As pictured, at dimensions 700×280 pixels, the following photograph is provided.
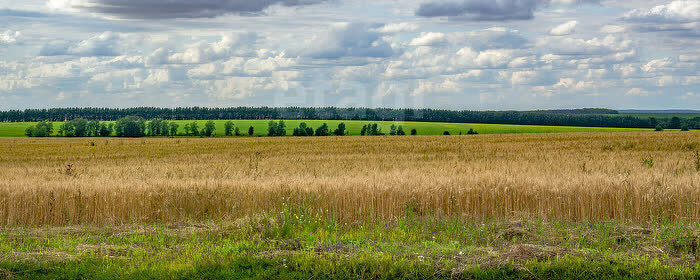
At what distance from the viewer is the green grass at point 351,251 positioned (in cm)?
719

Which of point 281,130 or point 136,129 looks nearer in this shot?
point 281,130

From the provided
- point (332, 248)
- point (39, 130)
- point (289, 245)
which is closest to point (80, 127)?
point (39, 130)

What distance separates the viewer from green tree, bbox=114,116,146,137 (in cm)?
12951

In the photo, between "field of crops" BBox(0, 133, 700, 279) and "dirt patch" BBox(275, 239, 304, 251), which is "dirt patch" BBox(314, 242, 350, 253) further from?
"dirt patch" BBox(275, 239, 304, 251)

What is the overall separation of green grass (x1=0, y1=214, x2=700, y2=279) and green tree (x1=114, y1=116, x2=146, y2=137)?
12778 cm

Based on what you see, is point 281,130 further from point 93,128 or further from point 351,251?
point 351,251

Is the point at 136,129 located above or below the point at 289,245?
below

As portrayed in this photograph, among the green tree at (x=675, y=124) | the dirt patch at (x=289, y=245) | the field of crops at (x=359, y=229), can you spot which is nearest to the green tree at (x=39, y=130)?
the field of crops at (x=359, y=229)

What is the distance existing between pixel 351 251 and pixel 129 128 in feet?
440

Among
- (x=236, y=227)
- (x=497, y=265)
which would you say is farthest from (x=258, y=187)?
(x=497, y=265)

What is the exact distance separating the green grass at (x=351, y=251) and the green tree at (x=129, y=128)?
12778cm

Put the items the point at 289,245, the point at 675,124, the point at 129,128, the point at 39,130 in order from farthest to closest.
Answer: the point at 675,124, the point at 129,128, the point at 39,130, the point at 289,245

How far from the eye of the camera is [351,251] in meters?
8.08

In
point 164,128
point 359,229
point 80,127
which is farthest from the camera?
point 164,128
